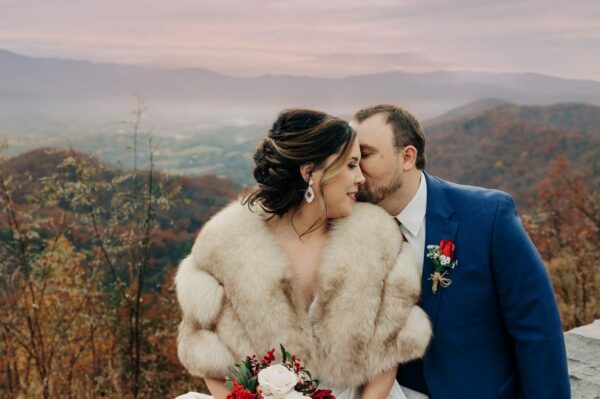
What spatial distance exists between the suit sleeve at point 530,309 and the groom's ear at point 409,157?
0.48 m

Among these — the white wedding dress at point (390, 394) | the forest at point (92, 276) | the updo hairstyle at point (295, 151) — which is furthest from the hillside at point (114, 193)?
the white wedding dress at point (390, 394)

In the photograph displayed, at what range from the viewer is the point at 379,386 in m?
2.51

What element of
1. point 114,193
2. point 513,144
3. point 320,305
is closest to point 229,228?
point 320,305

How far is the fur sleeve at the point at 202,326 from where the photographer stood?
2494 millimetres

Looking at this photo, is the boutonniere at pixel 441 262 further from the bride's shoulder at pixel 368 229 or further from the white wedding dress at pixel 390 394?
the white wedding dress at pixel 390 394

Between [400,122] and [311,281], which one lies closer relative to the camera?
[311,281]

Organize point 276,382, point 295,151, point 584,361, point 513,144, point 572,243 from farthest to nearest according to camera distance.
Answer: point 513,144 → point 572,243 → point 584,361 → point 295,151 → point 276,382

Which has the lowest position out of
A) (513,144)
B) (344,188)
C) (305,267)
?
(513,144)

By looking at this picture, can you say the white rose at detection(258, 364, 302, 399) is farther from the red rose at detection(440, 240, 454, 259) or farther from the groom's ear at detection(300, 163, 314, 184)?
the red rose at detection(440, 240, 454, 259)

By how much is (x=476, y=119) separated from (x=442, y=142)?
5302 mm

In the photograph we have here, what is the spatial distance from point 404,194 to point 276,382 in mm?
1285

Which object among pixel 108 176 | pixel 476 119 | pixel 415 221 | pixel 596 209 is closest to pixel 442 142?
pixel 476 119

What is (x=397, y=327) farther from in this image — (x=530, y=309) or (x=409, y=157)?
(x=409, y=157)

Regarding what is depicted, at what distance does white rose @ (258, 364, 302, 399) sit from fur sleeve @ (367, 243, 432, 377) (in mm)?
511
